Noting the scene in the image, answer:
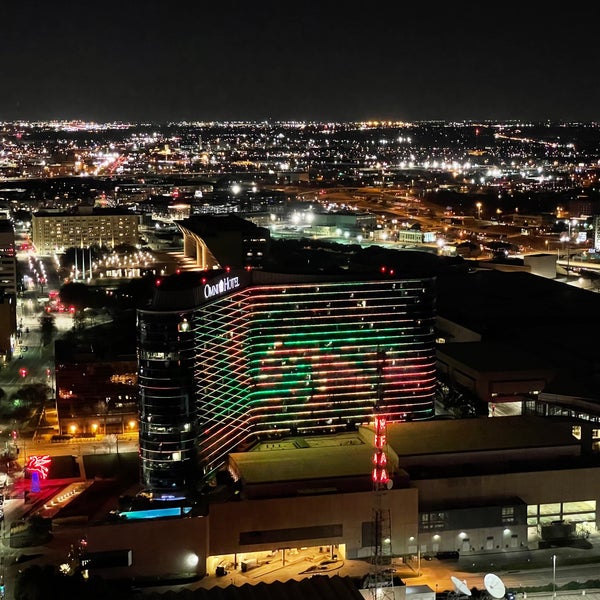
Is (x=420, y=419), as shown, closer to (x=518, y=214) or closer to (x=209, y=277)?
(x=209, y=277)

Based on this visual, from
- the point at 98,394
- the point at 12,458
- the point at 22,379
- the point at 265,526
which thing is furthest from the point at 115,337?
the point at 265,526

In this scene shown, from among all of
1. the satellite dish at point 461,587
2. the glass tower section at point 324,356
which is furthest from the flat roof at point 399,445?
the satellite dish at point 461,587

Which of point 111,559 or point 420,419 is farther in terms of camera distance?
point 420,419

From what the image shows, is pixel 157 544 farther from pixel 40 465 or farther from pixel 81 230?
pixel 81 230

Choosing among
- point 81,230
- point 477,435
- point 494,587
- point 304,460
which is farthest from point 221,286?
point 81,230

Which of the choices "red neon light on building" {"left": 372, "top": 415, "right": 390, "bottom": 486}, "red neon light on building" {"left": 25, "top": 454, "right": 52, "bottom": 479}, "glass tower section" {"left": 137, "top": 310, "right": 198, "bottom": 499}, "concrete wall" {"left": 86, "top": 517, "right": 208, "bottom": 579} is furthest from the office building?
"red neon light on building" {"left": 372, "top": 415, "right": 390, "bottom": 486}

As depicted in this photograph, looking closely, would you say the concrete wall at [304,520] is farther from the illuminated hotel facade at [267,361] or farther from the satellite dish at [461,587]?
the satellite dish at [461,587]
